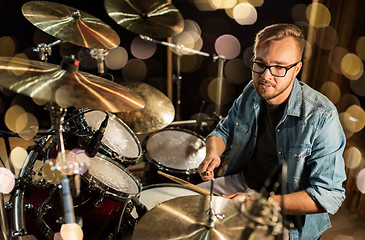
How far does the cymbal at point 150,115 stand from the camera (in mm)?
2113

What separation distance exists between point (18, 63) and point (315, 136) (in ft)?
4.48

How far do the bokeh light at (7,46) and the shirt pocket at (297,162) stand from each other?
2.93 metres

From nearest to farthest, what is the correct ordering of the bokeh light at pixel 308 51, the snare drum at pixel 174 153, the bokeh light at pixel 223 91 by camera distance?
1. the snare drum at pixel 174 153
2. the bokeh light at pixel 308 51
3. the bokeh light at pixel 223 91

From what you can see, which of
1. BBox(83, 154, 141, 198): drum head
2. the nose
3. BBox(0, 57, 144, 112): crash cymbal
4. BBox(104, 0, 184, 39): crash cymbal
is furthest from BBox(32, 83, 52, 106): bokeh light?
BBox(104, 0, 184, 39): crash cymbal

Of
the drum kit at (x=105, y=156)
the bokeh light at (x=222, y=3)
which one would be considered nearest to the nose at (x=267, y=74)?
the drum kit at (x=105, y=156)

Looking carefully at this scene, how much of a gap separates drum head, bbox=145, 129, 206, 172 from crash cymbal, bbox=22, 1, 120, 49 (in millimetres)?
752

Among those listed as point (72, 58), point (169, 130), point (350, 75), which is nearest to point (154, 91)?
point (169, 130)

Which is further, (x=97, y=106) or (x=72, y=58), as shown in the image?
(x=72, y=58)

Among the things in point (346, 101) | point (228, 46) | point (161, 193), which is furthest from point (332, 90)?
point (161, 193)

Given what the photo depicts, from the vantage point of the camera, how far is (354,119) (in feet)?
8.46

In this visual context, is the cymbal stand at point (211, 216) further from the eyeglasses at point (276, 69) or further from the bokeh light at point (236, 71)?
the bokeh light at point (236, 71)

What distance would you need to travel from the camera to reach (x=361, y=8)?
2516 millimetres

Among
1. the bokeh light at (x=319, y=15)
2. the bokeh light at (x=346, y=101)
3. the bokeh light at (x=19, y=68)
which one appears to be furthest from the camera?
the bokeh light at (x=319, y=15)

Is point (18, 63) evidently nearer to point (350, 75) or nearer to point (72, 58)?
point (72, 58)
